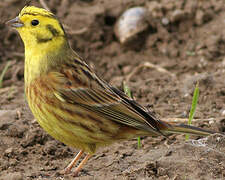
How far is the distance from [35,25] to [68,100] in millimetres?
723

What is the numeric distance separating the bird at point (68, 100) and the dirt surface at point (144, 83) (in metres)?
0.28

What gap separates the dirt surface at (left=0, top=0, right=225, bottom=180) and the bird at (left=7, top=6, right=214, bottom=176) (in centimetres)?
28

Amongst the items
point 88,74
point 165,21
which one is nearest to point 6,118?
point 88,74

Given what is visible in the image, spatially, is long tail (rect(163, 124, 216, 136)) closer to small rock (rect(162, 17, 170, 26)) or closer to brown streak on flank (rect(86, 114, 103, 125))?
brown streak on flank (rect(86, 114, 103, 125))

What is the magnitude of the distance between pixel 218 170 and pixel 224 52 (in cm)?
324

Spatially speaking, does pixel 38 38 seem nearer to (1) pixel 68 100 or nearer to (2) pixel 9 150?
(1) pixel 68 100

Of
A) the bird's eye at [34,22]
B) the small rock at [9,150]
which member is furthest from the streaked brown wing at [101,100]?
the small rock at [9,150]

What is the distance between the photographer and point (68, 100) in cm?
447

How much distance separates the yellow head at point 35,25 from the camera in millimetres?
4504

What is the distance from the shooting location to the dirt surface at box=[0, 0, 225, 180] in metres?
4.57

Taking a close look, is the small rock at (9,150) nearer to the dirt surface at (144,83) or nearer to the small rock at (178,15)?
the dirt surface at (144,83)

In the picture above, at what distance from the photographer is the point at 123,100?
4730mm

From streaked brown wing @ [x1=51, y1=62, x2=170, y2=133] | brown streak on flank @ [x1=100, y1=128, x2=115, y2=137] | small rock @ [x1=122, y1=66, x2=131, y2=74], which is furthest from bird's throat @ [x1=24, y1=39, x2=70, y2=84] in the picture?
small rock @ [x1=122, y1=66, x2=131, y2=74]

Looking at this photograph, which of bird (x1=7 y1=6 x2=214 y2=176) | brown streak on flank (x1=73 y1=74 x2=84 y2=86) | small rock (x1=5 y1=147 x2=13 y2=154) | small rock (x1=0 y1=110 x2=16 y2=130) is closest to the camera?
bird (x1=7 y1=6 x2=214 y2=176)
